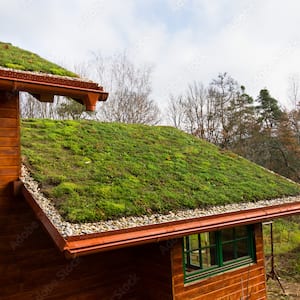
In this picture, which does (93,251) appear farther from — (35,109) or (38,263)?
(35,109)

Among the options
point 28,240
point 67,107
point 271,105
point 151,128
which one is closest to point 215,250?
point 28,240

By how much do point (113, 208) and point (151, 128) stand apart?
5931 mm

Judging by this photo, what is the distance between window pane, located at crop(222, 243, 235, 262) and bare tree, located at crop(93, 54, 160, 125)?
45.4 ft

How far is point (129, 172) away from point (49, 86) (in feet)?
8.76

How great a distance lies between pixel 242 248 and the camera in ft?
21.4

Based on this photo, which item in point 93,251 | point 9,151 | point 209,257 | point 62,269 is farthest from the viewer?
point 209,257

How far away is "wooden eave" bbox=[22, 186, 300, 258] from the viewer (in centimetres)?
352

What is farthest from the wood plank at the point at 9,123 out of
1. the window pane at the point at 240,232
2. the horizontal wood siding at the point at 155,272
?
the window pane at the point at 240,232

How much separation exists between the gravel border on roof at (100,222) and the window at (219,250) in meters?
0.75

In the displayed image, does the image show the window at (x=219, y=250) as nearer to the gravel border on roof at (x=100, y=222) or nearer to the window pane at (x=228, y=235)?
the window pane at (x=228, y=235)

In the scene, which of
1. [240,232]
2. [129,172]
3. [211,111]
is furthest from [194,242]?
[211,111]

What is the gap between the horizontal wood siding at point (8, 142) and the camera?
14.6 feet

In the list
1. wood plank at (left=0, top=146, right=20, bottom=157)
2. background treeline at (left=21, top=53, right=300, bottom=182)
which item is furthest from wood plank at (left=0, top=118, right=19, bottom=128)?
background treeline at (left=21, top=53, right=300, bottom=182)

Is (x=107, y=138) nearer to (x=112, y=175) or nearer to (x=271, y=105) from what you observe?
(x=112, y=175)
